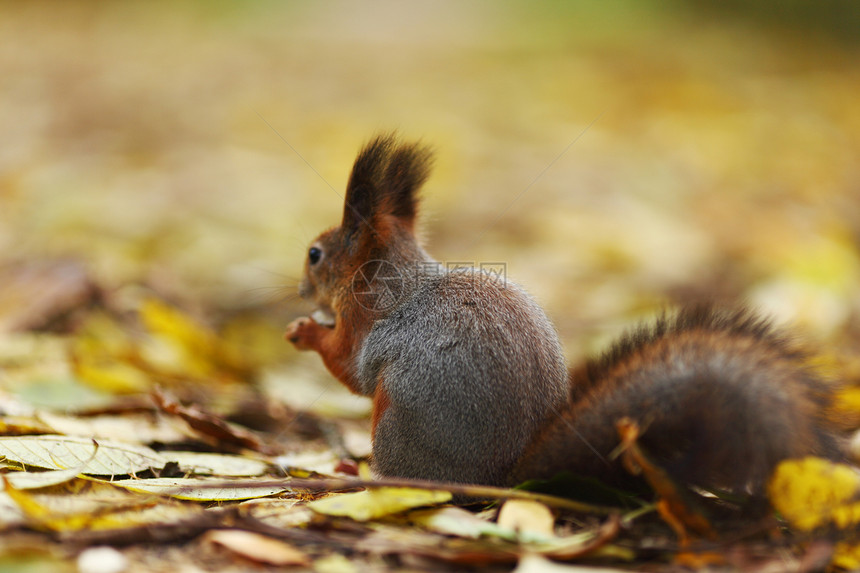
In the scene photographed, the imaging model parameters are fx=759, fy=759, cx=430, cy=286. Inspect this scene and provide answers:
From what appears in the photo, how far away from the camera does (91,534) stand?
1.12 m

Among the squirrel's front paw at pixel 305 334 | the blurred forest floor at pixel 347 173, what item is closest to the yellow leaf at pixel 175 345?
the blurred forest floor at pixel 347 173

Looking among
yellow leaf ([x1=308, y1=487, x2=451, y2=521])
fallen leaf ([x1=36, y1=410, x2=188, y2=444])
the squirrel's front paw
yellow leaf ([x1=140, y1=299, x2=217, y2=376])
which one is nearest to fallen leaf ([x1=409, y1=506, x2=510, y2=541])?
yellow leaf ([x1=308, y1=487, x2=451, y2=521])

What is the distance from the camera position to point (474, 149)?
217 inches

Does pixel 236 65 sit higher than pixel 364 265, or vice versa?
pixel 236 65

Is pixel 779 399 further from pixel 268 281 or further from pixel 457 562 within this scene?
pixel 268 281

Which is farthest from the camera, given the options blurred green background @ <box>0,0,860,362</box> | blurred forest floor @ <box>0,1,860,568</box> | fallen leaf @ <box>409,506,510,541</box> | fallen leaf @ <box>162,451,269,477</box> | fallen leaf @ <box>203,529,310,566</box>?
blurred green background @ <box>0,0,860,362</box>

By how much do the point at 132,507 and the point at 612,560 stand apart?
780mm

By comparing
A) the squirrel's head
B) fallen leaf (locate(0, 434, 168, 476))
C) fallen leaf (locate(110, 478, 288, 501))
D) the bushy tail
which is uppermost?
the squirrel's head

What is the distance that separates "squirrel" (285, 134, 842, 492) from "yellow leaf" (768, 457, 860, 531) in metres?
0.02

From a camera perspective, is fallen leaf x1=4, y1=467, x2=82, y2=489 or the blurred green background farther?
the blurred green background

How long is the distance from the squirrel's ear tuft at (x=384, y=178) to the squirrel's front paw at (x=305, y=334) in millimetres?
273

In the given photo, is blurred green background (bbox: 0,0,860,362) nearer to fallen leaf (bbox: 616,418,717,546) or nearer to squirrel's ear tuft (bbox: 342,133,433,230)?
squirrel's ear tuft (bbox: 342,133,433,230)

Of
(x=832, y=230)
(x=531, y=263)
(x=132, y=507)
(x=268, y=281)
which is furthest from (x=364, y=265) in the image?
(x=832, y=230)

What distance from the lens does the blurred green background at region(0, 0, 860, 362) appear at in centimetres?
350
